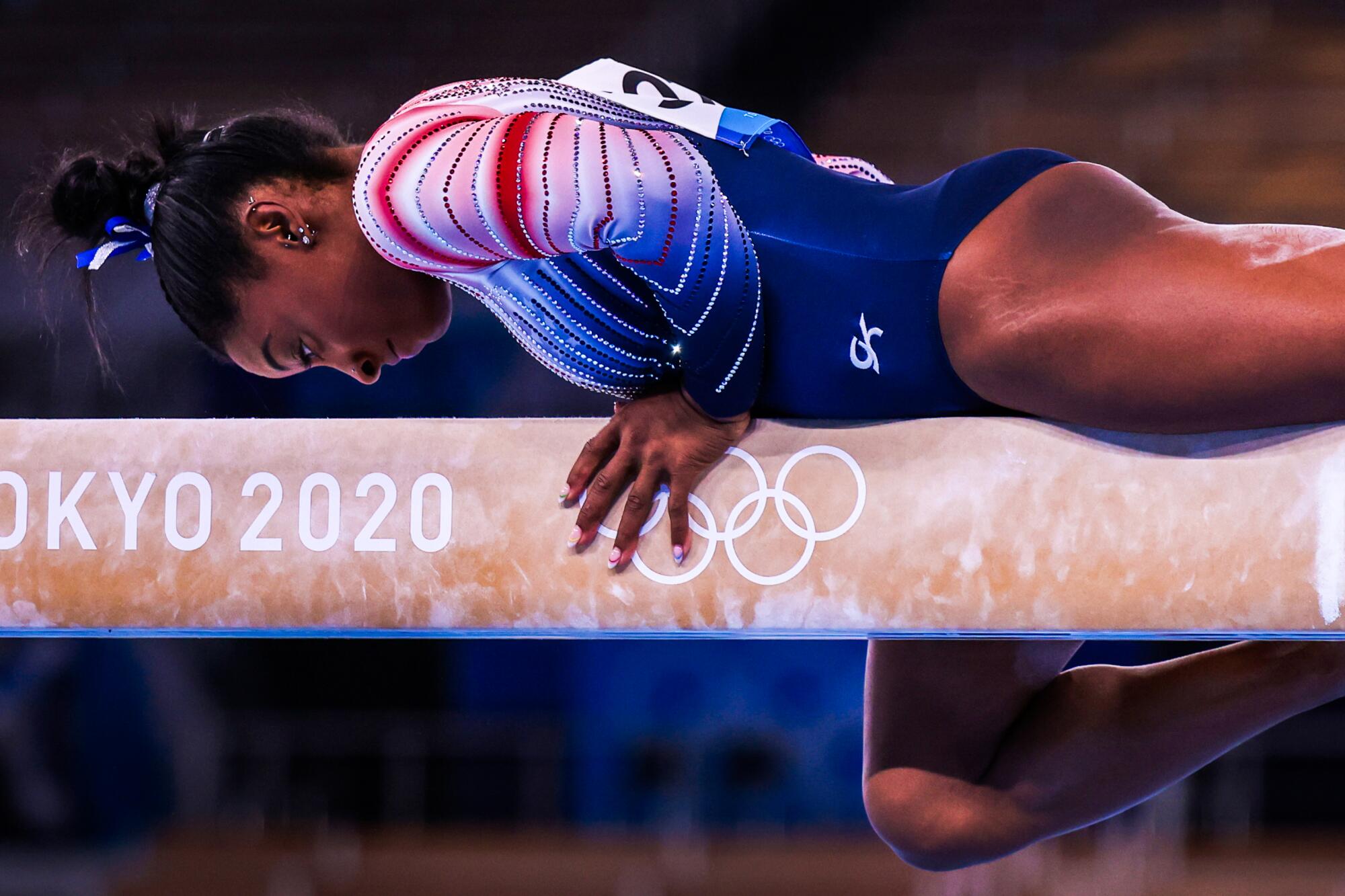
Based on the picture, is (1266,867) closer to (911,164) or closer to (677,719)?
(677,719)

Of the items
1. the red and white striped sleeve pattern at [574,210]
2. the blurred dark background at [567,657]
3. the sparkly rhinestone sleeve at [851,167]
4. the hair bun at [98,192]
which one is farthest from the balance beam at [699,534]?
the blurred dark background at [567,657]

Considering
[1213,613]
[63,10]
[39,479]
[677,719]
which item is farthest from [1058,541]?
[63,10]

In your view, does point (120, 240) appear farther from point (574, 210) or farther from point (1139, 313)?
point (1139, 313)

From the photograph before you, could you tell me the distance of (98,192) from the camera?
4.56ft

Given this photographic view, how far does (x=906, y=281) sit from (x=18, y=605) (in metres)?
0.98

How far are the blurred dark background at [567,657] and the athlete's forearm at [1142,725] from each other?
2663 millimetres

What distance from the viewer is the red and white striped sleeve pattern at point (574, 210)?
1.10m

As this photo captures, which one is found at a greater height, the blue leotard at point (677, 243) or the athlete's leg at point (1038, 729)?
the blue leotard at point (677, 243)

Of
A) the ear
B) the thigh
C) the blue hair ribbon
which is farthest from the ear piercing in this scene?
the thigh

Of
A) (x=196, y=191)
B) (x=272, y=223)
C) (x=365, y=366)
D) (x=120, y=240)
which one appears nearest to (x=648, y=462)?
(x=365, y=366)

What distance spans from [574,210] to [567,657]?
10.7 feet

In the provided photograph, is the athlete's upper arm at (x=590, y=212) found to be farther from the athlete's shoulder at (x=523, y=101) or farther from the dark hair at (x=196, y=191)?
the dark hair at (x=196, y=191)

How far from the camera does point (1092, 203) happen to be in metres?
1.17

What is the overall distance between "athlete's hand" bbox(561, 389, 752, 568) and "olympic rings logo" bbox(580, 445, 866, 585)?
1 centimetres
